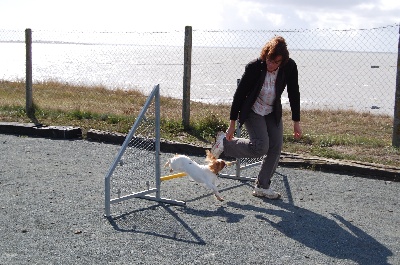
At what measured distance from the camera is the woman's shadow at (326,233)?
473 cm

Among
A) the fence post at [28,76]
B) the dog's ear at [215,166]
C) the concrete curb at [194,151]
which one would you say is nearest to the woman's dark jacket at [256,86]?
the dog's ear at [215,166]

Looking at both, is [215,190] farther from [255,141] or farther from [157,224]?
[157,224]

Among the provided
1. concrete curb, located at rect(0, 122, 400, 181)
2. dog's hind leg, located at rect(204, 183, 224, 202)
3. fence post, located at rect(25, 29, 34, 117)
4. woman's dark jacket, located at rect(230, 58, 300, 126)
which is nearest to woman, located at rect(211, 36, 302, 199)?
woman's dark jacket, located at rect(230, 58, 300, 126)

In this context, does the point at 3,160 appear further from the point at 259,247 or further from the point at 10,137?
the point at 259,247

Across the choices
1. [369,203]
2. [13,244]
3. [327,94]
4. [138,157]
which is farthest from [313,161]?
[327,94]

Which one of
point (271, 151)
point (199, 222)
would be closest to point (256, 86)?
point (271, 151)

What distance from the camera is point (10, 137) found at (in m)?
9.69

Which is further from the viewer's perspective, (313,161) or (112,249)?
(313,161)

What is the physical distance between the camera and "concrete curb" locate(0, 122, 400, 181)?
24.4 ft

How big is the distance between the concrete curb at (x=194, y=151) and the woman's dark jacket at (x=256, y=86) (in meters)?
1.76

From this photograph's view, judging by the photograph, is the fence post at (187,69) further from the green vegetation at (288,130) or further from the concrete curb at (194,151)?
the concrete curb at (194,151)

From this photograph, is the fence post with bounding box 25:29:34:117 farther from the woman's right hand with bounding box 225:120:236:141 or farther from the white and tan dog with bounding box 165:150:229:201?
the woman's right hand with bounding box 225:120:236:141

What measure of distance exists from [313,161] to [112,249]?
383cm

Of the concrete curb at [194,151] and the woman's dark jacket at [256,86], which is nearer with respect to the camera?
the woman's dark jacket at [256,86]
